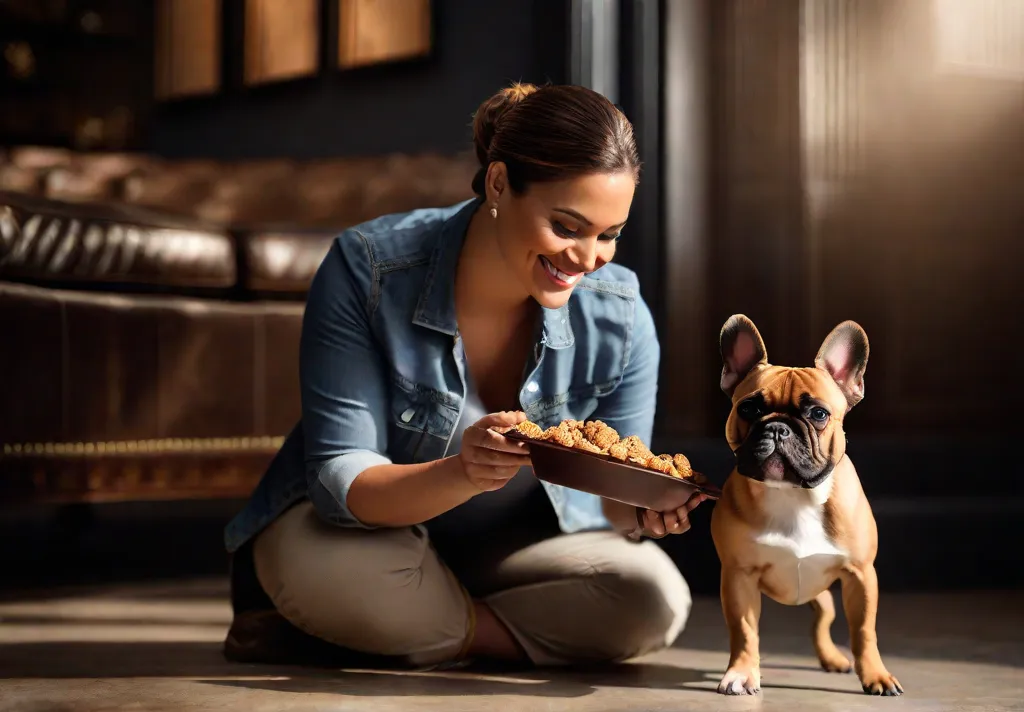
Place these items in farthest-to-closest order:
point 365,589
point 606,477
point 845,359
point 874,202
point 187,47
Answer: point 187,47 < point 874,202 < point 365,589 < point 845,359 < point 606,477

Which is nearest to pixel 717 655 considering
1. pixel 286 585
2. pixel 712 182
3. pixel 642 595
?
pixel 642 595

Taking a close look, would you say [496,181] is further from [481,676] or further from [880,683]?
[880,683]

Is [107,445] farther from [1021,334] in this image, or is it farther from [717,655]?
[1021,334]

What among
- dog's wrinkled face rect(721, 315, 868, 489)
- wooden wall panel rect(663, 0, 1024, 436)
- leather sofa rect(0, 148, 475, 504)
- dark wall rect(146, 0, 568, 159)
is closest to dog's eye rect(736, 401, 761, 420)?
dog's wrinkled face rect(721, 315, 868, 489)

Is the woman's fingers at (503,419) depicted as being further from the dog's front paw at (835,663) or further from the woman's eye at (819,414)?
the dog's front paw at (835,663)

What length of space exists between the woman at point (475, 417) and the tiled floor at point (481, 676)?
0.08m

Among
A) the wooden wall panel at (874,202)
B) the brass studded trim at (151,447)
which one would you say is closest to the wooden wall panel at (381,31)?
the wooden wall panel at (874,202)

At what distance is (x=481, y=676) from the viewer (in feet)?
5.15

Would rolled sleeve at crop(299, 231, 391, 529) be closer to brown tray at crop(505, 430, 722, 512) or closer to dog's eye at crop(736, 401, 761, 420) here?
brown tray at crop(505, 430, 722, 512)

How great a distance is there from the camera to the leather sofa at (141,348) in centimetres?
224

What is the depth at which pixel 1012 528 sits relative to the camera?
2469mm

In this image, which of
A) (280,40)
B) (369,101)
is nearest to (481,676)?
(369,101)

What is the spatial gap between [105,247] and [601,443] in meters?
1.42

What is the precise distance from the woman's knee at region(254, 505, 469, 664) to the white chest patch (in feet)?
1.51
